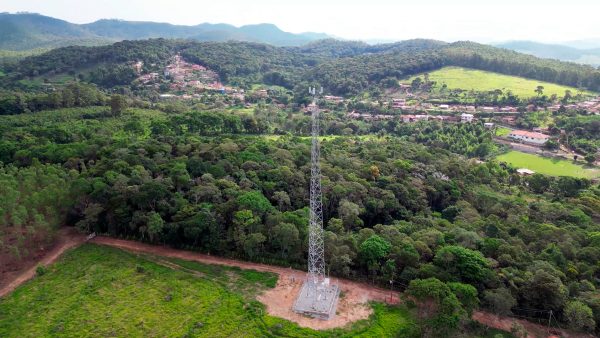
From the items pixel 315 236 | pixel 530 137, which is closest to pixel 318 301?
pixel 315 236

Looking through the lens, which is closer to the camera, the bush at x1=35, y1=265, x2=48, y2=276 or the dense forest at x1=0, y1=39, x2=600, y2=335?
the dense forest at x1=0, y1=39, x2=600, y2=335

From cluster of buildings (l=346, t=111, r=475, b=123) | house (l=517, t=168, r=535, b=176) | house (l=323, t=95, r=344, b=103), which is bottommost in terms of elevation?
house (l=517, t=168, r=535, b=176)

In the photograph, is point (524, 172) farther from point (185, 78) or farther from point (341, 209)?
point (185, 78)

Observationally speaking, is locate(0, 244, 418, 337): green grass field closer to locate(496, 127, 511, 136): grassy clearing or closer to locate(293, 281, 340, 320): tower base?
locate(293, 281, 340, 320): tower base

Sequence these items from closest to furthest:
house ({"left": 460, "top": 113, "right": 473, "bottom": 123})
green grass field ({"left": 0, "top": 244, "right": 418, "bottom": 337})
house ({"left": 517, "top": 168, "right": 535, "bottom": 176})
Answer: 1. green grass field ({"left": 0, "top": 244, "right": 418, "bottom": 337})
2. house ({"left": 517, "top": 168, "right": 535, "bottom": 176})
3. house ({"left": 460, "top": 113, "right": 473, "bottom": 123})

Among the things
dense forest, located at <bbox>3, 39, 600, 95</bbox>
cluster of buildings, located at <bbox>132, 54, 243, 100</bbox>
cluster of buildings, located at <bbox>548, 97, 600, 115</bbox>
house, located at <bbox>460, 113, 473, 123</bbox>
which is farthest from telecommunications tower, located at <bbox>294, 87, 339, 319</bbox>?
dense forest, located at <bbox>3, 39, 600, 95</bbox>

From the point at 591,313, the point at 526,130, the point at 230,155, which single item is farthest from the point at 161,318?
the point at 526,130

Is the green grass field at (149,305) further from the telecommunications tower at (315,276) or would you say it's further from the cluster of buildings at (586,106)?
the cluster of buildings at (586,106)

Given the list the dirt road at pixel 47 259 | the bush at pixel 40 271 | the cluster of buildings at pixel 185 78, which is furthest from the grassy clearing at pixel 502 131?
the bush at pixel 40 271
